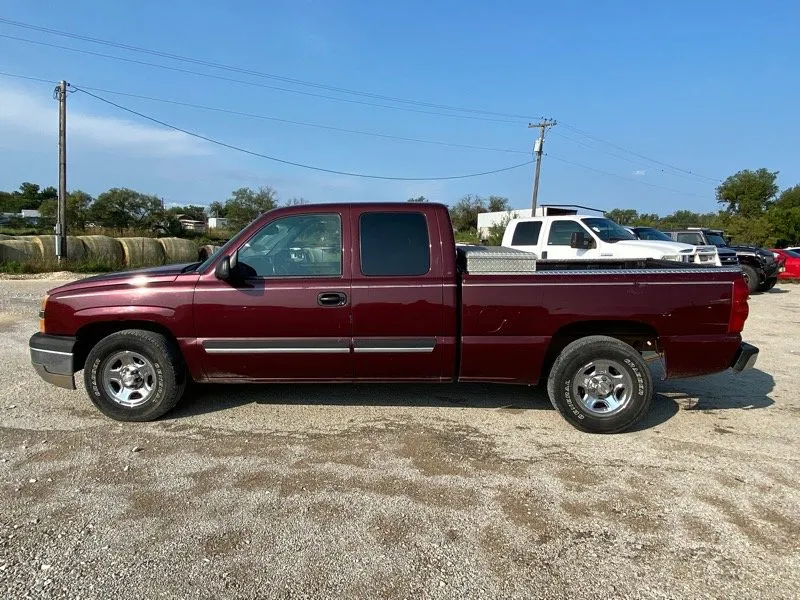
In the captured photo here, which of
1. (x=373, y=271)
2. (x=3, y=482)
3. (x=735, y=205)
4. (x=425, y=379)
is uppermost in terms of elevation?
(x=735, y=205)

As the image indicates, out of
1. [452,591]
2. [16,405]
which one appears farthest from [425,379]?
[16,405]

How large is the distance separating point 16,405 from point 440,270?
409 centimetres

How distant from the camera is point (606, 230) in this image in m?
11.3

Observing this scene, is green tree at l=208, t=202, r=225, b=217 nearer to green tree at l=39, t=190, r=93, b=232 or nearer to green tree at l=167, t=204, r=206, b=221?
green tree at l=167, t=204, r=206, b=221

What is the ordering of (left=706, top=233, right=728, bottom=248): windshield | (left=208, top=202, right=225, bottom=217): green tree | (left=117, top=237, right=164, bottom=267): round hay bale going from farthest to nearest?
(left=208, top=202, right=225, bottom=217): green tree → (left=117, top=237, right=164, bottom=267): round hay bale → (left=706, top=233, right=728, bottom=248): windshield

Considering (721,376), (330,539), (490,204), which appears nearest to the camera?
(330,539)

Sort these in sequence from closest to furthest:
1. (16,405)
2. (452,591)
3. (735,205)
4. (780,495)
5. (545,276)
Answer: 1. (452,591)
2. (780,495)
3. (545,276)
4. (16,405)
5. (735,205)

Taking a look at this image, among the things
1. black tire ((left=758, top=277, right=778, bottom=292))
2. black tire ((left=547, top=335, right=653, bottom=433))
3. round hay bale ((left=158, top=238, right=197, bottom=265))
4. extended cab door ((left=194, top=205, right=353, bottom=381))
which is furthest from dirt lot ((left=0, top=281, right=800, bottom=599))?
round hay bale ((left=158, top=238, right=197, bottom=265))

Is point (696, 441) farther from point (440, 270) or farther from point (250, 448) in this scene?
point (250, 448)

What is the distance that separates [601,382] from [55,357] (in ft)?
15.1

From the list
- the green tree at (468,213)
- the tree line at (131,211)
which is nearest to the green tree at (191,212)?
the tree line at (131,211)

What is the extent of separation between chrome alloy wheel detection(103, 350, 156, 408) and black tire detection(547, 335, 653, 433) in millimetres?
3416

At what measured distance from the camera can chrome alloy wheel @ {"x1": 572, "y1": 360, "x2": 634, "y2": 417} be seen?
163 inches

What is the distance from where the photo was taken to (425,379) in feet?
14.1
